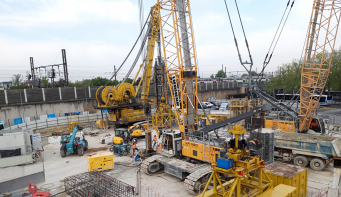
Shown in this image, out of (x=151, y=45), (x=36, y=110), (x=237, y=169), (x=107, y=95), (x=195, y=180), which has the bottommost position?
(x=195, y=180)

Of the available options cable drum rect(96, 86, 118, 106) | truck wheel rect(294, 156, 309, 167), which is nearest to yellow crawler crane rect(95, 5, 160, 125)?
cable drum rect(96, 86, 118, 106)

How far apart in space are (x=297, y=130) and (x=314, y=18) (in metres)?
8.90

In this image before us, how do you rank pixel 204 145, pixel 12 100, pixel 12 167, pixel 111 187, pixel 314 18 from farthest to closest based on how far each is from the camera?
1. pixel 12 100
2. pixel 314 18
3. pixel 12 167
4. pixel 204 145
5. pixel 111 187

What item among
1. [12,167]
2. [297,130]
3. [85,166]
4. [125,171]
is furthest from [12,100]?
[297,130]

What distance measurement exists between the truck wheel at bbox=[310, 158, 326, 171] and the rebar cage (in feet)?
32.3

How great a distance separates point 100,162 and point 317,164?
40.1 ft

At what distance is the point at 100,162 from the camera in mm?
13812

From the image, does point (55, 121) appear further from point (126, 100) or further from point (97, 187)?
point (97, 187)

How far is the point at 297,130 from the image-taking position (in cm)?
1862

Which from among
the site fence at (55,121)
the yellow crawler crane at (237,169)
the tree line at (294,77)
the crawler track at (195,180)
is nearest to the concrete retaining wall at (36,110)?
the site fence at (55,121)

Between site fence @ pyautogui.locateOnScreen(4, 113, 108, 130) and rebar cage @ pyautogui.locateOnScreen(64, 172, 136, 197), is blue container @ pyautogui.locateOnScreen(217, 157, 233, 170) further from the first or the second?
site fence @ pyautogui.locateOnScreen(4, 113, 108, 130)

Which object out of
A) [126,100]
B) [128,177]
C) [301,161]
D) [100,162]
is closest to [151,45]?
[126,100]

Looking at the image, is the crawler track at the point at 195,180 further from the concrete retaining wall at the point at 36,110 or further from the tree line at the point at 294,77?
the tree line at the point at 294,77

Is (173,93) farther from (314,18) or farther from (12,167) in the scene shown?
(314,18)
